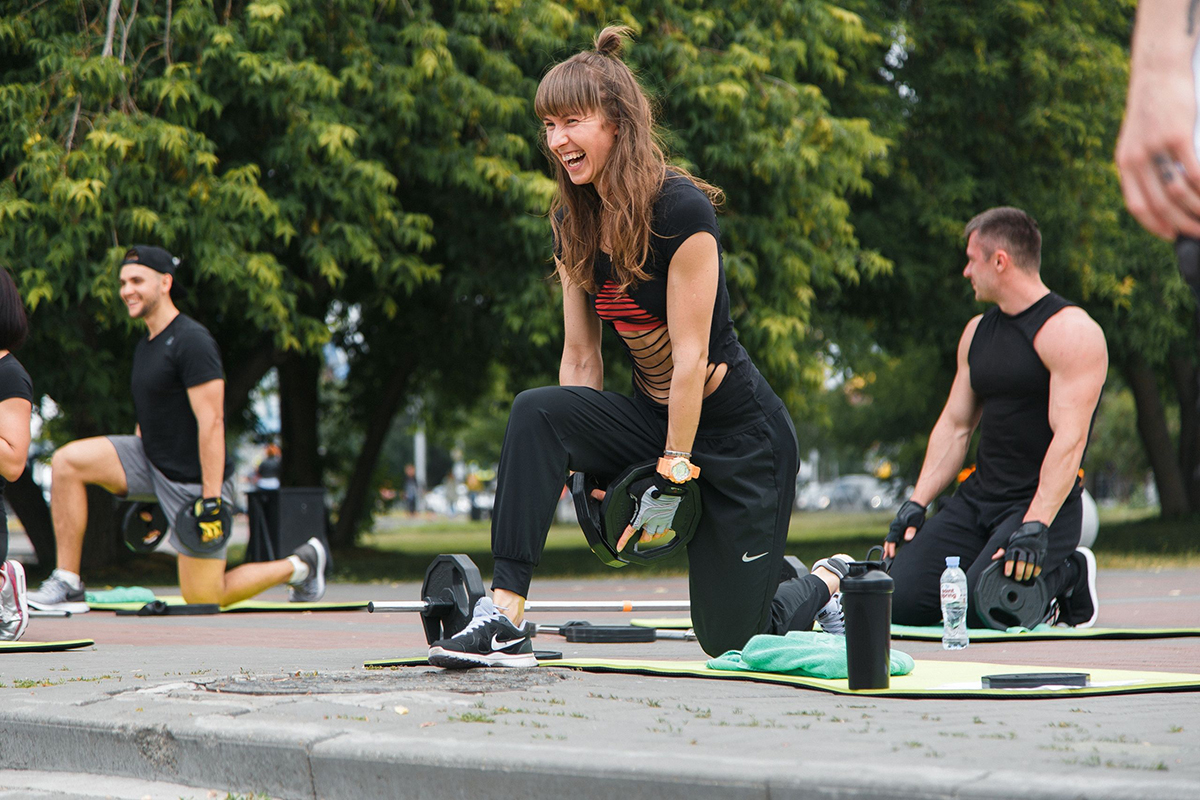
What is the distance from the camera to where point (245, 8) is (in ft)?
36.6

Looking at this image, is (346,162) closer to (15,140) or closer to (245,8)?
(245,8)

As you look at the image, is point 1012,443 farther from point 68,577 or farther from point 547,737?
point 68,577

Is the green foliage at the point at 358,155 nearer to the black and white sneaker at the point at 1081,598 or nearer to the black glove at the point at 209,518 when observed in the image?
the black glove at the point at 209,518

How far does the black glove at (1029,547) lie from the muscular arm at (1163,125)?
11.5 ft

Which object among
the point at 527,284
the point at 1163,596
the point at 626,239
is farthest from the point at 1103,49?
the point at 626,239

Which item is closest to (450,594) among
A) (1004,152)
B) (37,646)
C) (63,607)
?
(37,646)

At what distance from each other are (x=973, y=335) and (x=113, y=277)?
668 centimetres

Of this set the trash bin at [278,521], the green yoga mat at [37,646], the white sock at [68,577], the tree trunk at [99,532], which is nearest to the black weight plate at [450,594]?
the green yoga mat at [37,646]

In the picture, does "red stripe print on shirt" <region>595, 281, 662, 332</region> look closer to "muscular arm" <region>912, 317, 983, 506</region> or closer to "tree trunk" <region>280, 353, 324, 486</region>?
"muscular arm" <region>912, 317, 983, 506</region>

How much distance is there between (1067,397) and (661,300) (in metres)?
2.61

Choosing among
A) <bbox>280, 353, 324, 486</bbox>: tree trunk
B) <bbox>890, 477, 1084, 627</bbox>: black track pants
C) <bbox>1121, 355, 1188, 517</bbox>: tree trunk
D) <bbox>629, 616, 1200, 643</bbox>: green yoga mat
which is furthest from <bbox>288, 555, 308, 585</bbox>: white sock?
<bbox>1121, 355, 1188, 517</bbox>: tree trunk

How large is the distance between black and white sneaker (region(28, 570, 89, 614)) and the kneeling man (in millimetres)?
4797

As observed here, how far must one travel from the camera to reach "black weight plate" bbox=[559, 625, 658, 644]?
5.91 meters

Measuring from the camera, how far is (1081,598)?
6.45 meters
